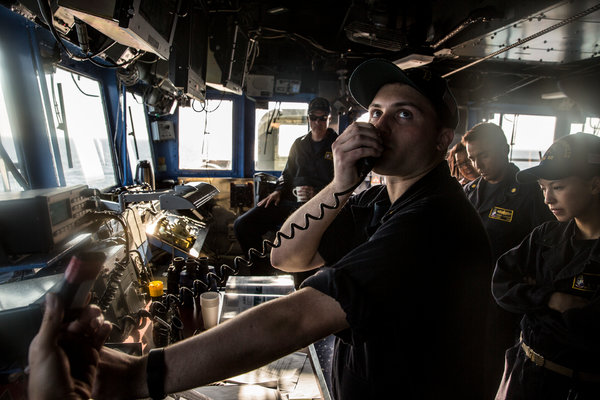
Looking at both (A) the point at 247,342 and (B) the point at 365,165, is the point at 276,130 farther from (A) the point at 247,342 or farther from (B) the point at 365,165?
(A) the point at 247,342

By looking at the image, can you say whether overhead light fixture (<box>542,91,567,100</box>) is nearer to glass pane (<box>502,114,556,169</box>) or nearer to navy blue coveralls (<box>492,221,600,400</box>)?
glass pane (<box>502,114,556,169</box>)

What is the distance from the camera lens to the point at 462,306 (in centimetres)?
71

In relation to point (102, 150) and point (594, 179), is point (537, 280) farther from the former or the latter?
point (102, 150)

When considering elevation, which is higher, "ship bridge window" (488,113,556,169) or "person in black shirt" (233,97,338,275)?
"ship bridge window" (488,113,556,169)

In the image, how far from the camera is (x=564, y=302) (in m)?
1.42

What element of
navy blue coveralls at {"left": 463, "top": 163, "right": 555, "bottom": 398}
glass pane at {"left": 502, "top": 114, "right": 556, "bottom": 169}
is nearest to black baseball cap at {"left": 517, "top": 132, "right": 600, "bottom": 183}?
navy blue coveralls at {"left": 463, "top": 163, "right": 555, "bottom": 398}

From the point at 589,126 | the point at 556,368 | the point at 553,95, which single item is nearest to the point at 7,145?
the point at 556,368

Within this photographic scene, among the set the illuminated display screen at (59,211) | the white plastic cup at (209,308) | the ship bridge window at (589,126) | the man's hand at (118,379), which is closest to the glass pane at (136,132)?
the illuminated display screen at (59,211)

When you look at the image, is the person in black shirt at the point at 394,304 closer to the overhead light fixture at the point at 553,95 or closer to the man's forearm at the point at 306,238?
the man's forearm at the point at 306,238

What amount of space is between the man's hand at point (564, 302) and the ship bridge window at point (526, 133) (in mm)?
5929

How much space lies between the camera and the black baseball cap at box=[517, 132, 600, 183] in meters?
1.57

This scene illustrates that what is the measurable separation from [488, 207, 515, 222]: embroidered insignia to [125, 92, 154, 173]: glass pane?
436 centimetres

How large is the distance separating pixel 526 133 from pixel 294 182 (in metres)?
5.61

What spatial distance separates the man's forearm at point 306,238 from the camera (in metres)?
1.12
